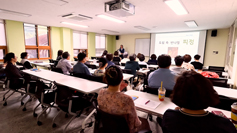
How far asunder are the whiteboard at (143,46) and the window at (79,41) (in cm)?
409

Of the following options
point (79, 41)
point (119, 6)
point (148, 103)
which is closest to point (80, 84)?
point (148, 103)

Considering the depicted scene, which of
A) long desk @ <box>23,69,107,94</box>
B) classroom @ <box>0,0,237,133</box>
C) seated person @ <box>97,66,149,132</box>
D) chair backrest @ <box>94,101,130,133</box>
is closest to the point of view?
classroom @ <box>0,0,237,133</box>

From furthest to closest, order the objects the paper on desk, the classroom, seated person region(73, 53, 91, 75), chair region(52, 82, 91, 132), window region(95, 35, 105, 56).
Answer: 1. window region(95, 35, 105, 56)
2. seated person region(73, 53, 91, 75)
3. chair region(52, 82, 91, 132)
4. the paper on desk
5. the classroom

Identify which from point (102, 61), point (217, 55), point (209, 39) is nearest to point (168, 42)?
point (209, 39)

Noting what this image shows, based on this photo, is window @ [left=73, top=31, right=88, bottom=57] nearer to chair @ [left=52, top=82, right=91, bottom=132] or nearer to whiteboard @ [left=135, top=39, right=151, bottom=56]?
whiteboard @ [left=135, top=39, right=151, bottom=56]

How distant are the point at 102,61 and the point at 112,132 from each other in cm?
184

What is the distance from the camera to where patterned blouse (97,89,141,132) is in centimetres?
122

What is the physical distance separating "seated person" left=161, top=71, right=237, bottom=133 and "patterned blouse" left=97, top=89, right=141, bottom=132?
37 cm

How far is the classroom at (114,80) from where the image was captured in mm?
935

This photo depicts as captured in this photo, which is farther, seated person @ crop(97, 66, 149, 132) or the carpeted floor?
the carpeted floor

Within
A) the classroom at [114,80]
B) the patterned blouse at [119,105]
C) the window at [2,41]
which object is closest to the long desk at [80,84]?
the classroom at [114,80]

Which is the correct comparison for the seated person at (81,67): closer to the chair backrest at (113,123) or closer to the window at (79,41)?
the chair backrest at (113,123)

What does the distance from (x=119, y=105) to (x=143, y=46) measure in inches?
362

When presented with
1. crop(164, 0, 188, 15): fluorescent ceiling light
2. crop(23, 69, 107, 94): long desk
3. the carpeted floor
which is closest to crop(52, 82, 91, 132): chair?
crop(23, 69, 107, 94): long desk
